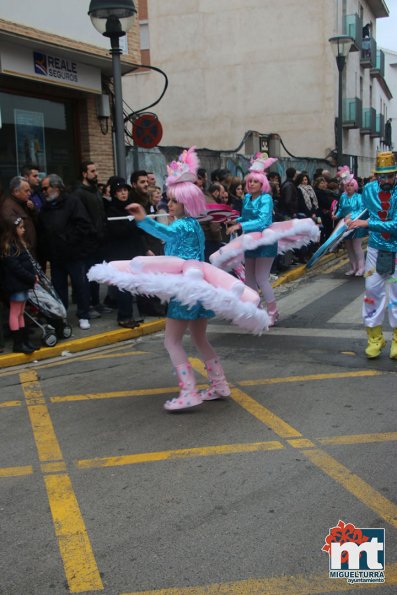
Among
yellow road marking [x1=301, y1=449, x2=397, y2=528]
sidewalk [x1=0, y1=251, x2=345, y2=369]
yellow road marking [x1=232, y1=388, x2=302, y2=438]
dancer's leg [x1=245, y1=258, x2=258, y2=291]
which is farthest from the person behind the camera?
dancer's leg [x1=245, y1=258, x2=258, y2=291]

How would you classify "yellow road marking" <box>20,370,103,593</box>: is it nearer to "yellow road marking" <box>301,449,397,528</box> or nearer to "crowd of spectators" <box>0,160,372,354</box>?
"yellow road marking" <box>301,449,397,528</box>

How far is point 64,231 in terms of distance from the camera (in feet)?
28.1

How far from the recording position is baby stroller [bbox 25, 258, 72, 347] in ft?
25.6

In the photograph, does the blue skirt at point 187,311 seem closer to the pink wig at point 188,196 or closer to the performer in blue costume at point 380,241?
the pink wig at point 188,196

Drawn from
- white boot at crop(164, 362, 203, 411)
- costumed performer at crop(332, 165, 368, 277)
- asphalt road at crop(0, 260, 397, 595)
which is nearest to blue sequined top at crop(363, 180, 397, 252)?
asphalt road at crop(0, 260, 397, 595)

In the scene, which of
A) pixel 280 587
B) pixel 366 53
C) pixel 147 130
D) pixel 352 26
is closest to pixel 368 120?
pixel 366 53

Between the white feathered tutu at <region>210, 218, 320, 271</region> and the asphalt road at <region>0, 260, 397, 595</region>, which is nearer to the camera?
the asphalt road at <region>0, 260, 397, 595</region>

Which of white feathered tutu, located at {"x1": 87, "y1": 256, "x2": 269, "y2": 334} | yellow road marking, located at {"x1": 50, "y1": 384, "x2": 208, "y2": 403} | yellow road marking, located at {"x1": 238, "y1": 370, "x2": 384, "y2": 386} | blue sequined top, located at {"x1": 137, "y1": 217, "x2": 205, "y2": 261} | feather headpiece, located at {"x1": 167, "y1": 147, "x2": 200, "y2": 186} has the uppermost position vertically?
feather headpiece, located at {"x1": 167, "y1": 147, "x2": 200, "y2": 186}

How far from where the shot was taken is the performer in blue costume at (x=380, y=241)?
6.77 metres

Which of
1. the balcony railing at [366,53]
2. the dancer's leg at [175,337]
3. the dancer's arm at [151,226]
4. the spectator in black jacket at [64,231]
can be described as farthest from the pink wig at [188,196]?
the balcony railing at [366,53]

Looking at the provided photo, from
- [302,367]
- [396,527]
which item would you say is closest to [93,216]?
[302,367]

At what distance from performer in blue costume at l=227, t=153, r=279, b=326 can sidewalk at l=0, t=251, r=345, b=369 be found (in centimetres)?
147

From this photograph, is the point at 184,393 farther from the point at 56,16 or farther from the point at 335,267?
the point at 335,267

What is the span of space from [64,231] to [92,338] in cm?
139
